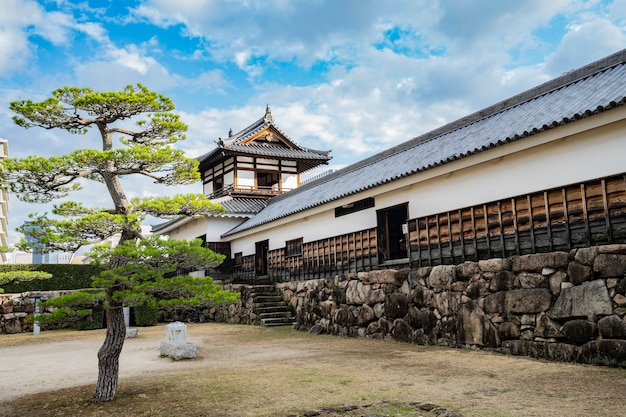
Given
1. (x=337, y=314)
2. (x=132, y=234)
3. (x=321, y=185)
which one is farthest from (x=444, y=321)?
(x=321, y=185)

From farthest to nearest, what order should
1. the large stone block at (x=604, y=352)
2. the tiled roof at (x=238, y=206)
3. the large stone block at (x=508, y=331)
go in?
the tiled roof at (x=238, y=206)
the large stone block at (x=508, y=331)
the large stone block at (x=604, y=352)

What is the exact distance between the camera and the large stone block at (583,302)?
804 centimetres

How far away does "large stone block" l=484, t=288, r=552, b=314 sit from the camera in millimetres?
9031

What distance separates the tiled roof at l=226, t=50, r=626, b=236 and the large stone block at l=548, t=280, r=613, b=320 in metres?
3.20

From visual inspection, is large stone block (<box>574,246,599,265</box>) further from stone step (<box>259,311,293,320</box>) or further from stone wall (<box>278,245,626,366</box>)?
stone step (<box>259,311,293,320</box>)

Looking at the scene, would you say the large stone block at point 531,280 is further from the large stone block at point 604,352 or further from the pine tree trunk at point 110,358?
the pine tree trunk at point 110,358

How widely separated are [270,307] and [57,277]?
11.5m

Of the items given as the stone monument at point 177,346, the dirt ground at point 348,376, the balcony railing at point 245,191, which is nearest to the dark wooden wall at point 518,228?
the dirt ground at point 348,376

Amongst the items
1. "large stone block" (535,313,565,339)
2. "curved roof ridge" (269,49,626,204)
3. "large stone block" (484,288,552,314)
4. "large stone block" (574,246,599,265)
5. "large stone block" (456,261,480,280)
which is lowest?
"large stone block" (535,313,565,339)

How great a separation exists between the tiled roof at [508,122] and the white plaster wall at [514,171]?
0.24 metres

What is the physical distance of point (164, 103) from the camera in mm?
8164

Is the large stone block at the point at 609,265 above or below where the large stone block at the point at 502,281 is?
above

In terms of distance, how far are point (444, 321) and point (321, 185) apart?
13.0m

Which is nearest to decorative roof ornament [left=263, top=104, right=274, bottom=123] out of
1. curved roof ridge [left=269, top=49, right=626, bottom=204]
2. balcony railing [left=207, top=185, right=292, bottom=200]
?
balcony railing [left=207, top=185, right=292, bottom=200]
